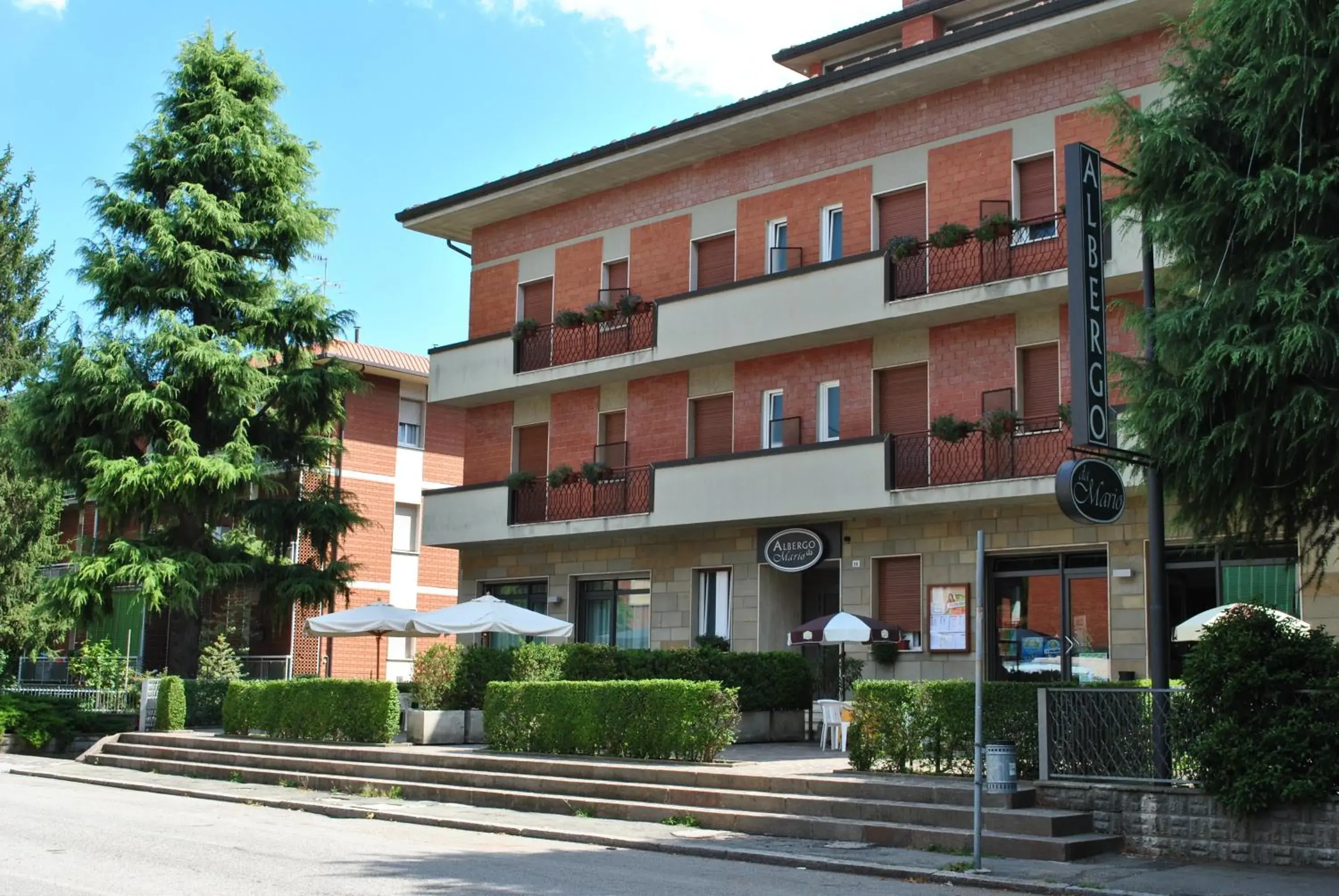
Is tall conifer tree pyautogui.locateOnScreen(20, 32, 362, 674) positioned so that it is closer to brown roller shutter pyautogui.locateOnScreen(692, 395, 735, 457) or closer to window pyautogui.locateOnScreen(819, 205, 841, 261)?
brown roller shutter pyautogui.locateOnScreen(692, 395, 735, 457)

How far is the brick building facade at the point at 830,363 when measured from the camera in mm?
20766

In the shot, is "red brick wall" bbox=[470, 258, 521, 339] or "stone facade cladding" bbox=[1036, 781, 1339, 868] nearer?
"stone facade cladding" bbox=[1036, 781, 1339, 868]

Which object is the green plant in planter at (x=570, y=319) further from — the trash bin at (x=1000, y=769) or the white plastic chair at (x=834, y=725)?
the trash bin at (x=1000, y=769)

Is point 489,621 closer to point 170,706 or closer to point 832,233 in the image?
point 170,706

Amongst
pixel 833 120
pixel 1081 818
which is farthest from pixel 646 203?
pixel 1081 818

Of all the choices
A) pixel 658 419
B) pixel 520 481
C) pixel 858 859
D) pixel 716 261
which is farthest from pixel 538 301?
pixel 858 859

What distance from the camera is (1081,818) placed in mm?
12648

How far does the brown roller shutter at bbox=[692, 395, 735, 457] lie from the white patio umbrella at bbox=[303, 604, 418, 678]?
613cm

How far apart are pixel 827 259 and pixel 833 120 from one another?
2.48 meters

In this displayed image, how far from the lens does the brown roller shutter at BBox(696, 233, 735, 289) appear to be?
25.7 m

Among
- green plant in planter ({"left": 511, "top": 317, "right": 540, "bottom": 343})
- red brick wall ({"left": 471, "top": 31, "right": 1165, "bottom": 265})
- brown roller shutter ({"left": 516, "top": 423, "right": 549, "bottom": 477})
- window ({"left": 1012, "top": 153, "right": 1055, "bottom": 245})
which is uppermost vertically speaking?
red brick wall ({"left": 471, "top": 31, "right": 1165, "bottom": 265})

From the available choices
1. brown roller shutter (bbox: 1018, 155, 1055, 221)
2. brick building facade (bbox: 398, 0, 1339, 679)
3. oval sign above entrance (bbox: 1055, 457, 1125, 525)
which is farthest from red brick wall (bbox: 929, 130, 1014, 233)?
oval sign above entrance (bbox: 1055, 457, 1125, 525)

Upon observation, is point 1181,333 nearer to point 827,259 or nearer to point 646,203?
point 827,259

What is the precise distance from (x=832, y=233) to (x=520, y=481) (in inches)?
314
